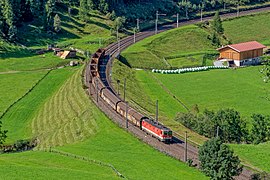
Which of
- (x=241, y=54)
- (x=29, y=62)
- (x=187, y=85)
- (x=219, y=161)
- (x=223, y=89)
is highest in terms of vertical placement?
(x=241, y=54)

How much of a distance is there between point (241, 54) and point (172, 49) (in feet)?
79.3

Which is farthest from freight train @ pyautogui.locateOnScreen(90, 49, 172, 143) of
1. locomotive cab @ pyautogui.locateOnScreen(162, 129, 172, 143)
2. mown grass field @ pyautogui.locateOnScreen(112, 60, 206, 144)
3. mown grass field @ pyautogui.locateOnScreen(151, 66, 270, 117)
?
mown grass field @ pyautogui.locateOnScreen(151, 66, 270, 117)

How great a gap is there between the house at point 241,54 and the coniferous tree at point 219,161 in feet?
343

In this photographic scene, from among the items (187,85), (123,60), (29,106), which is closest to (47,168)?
(29,106)

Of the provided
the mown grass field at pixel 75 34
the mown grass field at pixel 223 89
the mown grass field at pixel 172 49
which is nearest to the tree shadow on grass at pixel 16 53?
the mown grass field at pixel 75 34

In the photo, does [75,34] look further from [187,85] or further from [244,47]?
[187,85]

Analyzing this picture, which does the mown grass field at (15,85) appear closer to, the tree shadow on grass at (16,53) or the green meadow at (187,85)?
the tree shadow on grass at (16,53)

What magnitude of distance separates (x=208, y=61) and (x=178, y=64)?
12287mm

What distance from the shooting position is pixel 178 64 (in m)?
157

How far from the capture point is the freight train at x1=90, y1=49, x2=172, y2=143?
80438 millimetres

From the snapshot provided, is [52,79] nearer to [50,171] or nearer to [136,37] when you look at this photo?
[136,37]

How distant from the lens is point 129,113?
91875 mm

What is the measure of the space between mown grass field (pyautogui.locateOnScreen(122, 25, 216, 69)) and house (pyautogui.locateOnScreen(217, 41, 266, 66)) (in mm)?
7976


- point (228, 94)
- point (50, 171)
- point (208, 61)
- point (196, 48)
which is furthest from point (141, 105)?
point (196, 48)
